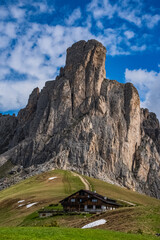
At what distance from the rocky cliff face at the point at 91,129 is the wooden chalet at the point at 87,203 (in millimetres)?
82878

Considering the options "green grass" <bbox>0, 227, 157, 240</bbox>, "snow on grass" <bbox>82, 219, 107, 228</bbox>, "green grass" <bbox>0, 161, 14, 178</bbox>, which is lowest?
"snow on grass" <bbox>82, 219, 107, 228</bbox>

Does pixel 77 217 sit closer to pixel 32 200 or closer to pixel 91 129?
pixel 32 200

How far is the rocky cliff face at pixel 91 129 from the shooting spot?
487 feet

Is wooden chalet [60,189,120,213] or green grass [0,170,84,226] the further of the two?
green grass [0,170,84,226]

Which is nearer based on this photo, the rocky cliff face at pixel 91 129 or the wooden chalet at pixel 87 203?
the wooden chalet at pixel 87 203

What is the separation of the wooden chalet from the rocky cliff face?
272 ft

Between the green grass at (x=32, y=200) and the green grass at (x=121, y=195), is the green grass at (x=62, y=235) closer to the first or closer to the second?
the green grass at (x=32, y=200)

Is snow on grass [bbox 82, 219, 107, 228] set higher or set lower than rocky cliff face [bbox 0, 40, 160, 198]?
lower

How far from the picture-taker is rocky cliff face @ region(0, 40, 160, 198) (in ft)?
487

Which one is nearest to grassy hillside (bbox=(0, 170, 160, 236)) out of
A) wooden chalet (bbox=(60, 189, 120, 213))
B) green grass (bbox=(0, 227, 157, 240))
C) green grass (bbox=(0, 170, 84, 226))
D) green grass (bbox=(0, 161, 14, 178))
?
green grass (bbox=(0, 170, 84, 226))

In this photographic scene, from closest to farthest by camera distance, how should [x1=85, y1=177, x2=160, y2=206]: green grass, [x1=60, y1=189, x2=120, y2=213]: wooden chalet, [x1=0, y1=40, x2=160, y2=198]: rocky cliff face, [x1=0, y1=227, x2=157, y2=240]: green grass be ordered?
[x1=0, y1=227, x2=157, y2=240]: green grass, [x1=60, y1=189, x2=120, y2=213]: wooden chalet, [x1=85, y1=177, x2=160, y2=206]: green grass, [x1=0, y1=40, x2=160, y2=198]: rocky cliff face

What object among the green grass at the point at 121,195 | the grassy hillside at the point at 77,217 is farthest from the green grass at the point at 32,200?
the green grass at the point at 121,195

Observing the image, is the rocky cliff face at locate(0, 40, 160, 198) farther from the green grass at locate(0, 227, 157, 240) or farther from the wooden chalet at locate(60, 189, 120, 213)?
the green grass at locate(0, 227, 157, 240)

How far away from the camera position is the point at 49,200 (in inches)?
2452
